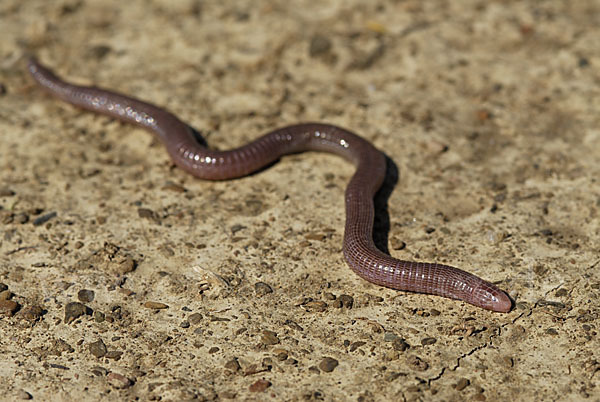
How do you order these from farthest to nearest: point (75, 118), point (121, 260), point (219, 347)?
point (75, 118)
point (121, 260)
point (219, 347)

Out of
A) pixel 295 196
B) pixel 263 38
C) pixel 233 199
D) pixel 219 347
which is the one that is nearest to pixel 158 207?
pixel 233 199

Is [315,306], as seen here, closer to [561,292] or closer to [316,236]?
[316,236]

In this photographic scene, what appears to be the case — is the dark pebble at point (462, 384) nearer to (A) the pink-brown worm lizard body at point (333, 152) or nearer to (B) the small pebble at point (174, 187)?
(A) the pink-brown worm lizard body at point (333, 152)

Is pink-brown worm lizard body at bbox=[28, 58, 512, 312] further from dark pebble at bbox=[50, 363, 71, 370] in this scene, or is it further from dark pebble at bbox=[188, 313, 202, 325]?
dark pebble at bbox=[50, 363, 71, 370]

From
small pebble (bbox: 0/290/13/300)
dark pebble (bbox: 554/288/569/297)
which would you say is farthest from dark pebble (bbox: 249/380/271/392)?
dark pebble (bbox: 554/288/569/297)

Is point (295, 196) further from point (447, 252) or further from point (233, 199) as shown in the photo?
point (447, 252)

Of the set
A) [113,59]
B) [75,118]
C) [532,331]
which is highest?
[113,59]

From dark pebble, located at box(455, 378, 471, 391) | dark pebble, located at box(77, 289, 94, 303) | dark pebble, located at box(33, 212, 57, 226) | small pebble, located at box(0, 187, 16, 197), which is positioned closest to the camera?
dark pebble, located at box(455, 378, 471, 391)
